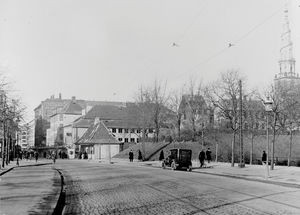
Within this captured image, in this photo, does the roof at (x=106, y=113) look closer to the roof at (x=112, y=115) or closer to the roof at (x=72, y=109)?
the roof at (x=112, y=115)

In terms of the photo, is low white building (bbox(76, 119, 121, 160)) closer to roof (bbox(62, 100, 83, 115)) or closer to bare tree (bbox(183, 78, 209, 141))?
bare tree (bbox(183, 78, 209, 141))

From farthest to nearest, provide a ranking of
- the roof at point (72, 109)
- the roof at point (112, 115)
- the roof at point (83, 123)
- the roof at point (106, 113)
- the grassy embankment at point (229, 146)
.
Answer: the roof at point (72, 109)
the roof at point (106, 113)
the roof at point (83, 123)
the roof at point (112, 115)
the grassy embankment at point (229, 146)

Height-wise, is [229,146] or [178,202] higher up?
[229,146]

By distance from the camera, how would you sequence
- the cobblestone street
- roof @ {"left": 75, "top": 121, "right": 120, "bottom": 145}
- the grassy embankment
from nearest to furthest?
1. the cobblestone street
2. the grassy embankment
3. roof @ {"left": 75, "top": 121, "right": 120, "bottom": 145}

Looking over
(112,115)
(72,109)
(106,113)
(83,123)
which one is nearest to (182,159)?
(83,123)

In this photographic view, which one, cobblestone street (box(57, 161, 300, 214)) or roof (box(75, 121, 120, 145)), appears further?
roof (box(75, 121, 120, 145))

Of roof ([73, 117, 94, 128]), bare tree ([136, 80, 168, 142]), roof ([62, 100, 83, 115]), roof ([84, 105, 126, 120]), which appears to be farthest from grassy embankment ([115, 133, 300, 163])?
roof ([62, 100, 83, 115])

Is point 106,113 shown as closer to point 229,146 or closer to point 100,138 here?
point 100,138

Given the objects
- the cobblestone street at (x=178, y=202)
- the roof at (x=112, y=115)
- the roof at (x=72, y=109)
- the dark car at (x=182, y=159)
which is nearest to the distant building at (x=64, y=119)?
the roof at (x=72, y=109)

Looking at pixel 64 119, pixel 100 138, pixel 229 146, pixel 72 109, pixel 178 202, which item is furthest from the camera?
pixel 72 109

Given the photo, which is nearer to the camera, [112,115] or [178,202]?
[178,202]

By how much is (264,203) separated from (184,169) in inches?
884

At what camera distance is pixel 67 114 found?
134 meters

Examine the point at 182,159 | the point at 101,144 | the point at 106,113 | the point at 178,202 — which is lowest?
the point at 178,202
